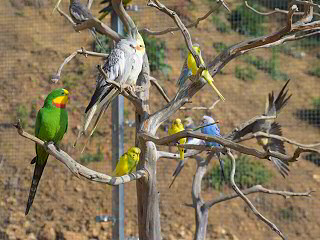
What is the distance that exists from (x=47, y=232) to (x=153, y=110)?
161 cm

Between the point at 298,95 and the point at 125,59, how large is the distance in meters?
4.02

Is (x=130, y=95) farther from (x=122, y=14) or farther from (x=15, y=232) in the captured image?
(x=15, y=232)

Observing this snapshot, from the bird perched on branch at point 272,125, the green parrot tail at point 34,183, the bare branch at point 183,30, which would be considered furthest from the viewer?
the bird perched on branch at point 272,125

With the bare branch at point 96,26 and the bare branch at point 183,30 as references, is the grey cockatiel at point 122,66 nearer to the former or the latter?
the bare branch at point 96,26

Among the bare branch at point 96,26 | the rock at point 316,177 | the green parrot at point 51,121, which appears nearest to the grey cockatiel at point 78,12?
the bare branch at point 96,26

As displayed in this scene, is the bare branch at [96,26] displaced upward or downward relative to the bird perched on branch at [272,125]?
upward

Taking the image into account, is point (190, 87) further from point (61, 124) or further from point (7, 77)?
point (7, 77)

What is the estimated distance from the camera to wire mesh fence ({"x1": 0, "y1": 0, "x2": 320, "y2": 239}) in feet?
17.6

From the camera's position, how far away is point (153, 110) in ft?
20.4

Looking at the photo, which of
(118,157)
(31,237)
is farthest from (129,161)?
(31,237)

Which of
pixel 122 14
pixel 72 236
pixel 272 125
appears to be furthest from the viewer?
pixel 72 236

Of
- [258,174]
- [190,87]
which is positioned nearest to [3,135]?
[258,174]

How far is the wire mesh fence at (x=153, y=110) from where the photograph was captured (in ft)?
17.6

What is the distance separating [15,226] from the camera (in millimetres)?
5270
